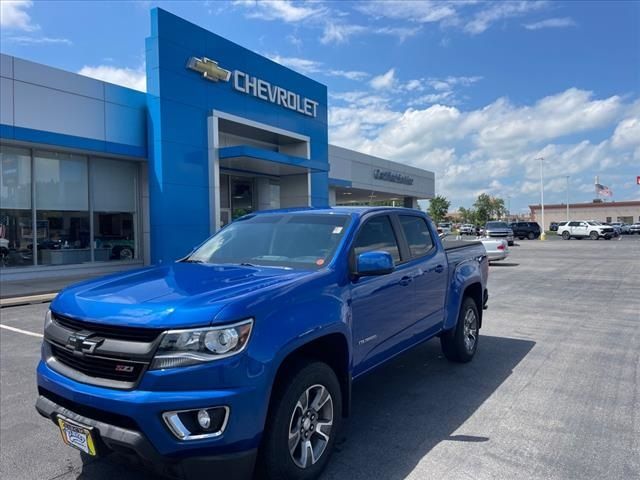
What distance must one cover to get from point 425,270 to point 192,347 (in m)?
2.86

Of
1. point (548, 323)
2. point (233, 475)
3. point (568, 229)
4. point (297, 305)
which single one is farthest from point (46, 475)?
point (568, 229)

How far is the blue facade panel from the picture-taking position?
54.9 feet

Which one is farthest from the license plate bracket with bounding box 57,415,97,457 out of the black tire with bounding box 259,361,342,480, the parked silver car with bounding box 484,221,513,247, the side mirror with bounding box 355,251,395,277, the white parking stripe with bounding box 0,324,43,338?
the parked silver car with bounding box 484,221,513,247

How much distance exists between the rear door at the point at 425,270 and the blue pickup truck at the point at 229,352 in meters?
0.55

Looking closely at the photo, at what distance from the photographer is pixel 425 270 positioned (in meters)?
4.86

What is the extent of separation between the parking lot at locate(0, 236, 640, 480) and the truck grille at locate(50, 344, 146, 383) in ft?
3.15

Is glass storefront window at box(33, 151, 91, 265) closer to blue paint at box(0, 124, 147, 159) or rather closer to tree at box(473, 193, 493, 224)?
blue paint at box(0, 124, 147, 159)

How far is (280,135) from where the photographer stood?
22734 millimetres

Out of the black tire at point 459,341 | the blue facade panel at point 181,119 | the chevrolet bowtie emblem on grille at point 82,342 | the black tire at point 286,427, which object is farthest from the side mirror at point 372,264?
the blue facade panel at point 181,119

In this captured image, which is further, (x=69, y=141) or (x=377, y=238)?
(x=69, y=141)

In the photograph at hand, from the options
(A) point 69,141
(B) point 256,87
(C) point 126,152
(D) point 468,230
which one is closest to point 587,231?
(D) point 468,230

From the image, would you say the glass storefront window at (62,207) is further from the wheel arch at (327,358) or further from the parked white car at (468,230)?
the parked white car at (468,230)

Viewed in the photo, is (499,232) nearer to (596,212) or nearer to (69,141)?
(69,141)

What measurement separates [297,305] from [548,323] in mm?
6742
